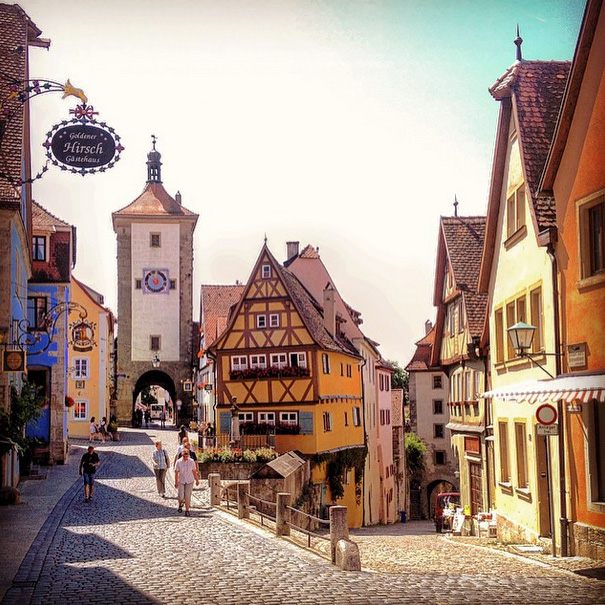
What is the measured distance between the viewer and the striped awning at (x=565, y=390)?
44.2 feet

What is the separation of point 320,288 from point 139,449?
12.2 m

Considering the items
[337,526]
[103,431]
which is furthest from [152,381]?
[337,526]

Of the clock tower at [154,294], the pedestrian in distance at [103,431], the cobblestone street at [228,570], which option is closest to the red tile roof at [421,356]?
the clock tower at [154,294]

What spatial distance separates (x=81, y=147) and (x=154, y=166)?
65.7m

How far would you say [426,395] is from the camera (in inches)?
2729

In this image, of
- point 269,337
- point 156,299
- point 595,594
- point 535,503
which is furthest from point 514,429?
point 156,299

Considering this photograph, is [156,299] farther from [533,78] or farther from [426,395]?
[533,78]

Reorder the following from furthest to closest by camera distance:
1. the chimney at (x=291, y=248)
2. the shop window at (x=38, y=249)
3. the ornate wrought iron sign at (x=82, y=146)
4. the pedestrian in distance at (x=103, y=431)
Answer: the chimney at (x=291, y=248) < the pedestrian in distance at (x=103, y=431) < the shop window at (x=38, y=249) < the ornate wrought iron sign at (x=82, y=146)

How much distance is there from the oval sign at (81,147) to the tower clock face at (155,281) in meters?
57.6

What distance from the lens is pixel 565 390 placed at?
13.8 metres

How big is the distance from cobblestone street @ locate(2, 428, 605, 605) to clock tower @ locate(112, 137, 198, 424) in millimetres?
50936

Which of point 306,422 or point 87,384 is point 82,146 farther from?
point 87,384

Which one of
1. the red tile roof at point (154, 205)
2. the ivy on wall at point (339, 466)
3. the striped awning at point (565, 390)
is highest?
the red tile roof at point (154, 205)

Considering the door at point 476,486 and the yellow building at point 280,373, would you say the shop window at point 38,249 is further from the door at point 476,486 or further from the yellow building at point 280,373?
the door at point 476,486
